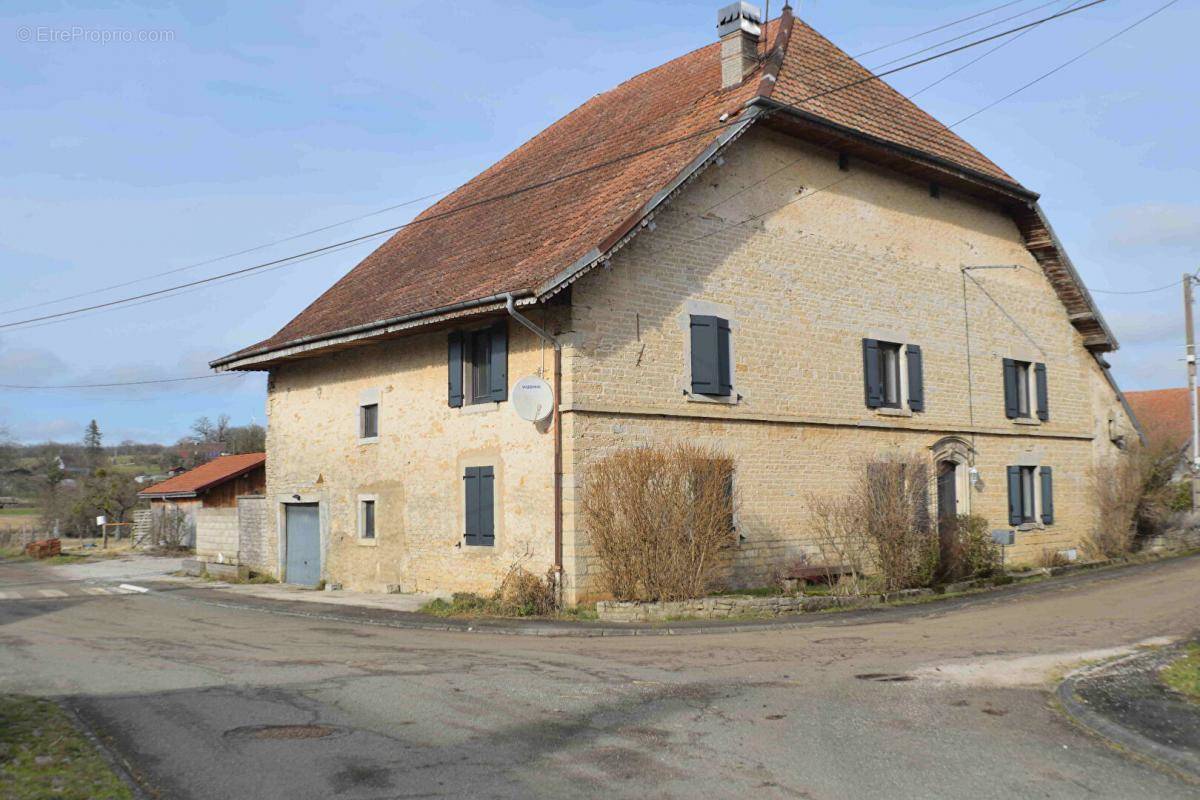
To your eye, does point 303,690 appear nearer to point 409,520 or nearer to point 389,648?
point 389,648

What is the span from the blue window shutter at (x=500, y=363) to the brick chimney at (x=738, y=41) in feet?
21.8

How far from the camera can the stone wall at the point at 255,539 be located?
22.0m

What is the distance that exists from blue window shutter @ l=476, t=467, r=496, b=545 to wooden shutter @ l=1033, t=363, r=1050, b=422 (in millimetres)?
13856

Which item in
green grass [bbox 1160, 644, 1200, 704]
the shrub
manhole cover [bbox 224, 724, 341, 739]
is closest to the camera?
manhole cover [bbox 224, 724, 341, 739]

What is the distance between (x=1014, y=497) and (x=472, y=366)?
41.7 feet

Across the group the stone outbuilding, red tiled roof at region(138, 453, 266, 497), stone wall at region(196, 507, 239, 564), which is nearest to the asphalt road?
stone wall at region(196, 507, 239, 564)

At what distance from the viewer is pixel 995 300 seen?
74.6 feet

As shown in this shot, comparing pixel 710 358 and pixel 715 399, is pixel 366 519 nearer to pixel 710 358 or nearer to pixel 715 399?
pixel 715 399

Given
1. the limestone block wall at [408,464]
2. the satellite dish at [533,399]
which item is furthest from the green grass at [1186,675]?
the satellite dish at [533,399]

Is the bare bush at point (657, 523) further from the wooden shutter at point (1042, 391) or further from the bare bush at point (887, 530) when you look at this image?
the wooden shutter at point (1042, 391)

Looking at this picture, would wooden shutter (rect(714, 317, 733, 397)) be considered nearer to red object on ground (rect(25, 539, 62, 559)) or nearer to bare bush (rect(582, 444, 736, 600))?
bare bush (rect(582, 444, 736, 600))

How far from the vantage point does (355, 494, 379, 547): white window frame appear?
18.7 metres

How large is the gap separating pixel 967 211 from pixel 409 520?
13614mm

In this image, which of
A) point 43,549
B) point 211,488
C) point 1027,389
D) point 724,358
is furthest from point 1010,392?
point 43,549
